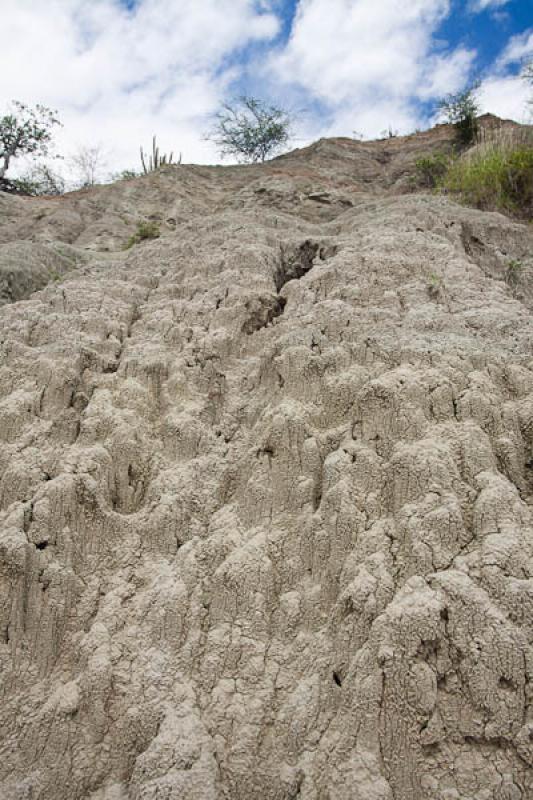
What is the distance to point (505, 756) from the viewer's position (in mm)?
3367

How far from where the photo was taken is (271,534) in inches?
190

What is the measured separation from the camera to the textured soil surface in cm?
364

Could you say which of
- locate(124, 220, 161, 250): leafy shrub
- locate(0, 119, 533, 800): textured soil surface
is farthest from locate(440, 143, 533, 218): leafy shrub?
locate(124, 220, 161, 250): leafy shrub

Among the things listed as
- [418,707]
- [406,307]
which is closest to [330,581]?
[418,707]

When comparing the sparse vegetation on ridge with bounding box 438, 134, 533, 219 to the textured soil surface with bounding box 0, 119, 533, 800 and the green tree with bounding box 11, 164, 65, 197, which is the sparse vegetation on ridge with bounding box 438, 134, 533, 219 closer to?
the textured soil surface with bounding box 0, 119, 533, 800

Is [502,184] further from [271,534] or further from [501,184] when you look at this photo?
[271,534]

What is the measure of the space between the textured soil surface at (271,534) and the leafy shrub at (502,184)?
3.77 m

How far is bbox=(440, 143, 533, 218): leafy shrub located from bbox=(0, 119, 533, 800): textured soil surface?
3767mm

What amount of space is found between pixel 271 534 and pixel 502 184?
9.18 meters

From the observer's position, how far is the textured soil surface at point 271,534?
11.9ft

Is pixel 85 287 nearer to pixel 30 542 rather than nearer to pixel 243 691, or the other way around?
pixel 30 542

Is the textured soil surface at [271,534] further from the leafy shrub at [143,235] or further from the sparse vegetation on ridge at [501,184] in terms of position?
the leafy shrub at [143,235]

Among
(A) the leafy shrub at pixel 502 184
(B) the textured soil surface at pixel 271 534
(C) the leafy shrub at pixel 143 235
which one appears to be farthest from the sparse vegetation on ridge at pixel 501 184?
(C) the leafy shrub at pixel 143 235

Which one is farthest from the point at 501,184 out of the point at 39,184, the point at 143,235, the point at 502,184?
the point at 39,184
